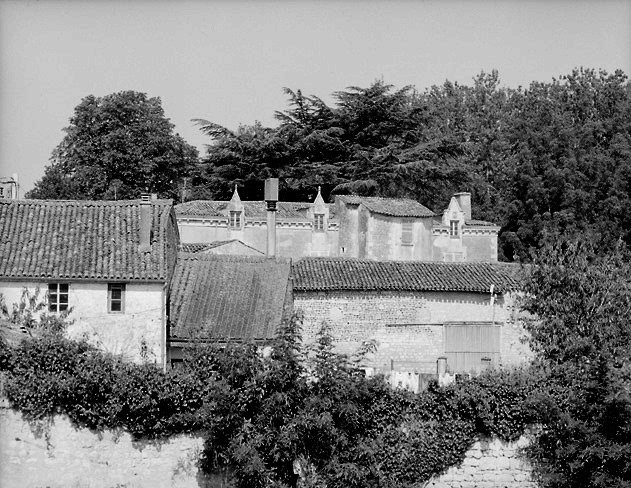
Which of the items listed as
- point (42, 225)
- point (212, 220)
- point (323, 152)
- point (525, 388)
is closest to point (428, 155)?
point (323, 152)

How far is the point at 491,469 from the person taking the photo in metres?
24.7

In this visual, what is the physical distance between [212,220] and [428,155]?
14.8m

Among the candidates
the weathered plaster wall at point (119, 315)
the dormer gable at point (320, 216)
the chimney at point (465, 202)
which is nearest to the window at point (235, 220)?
the dormer gable at point (320, 216)

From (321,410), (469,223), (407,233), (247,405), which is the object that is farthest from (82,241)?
(469,223)

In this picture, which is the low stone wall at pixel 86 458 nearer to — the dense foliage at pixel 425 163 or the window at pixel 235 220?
the window at pixel 235 220

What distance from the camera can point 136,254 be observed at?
→ 105ft

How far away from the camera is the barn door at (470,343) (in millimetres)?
37219

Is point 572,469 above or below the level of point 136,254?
below

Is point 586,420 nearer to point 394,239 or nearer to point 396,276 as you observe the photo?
point 396,276

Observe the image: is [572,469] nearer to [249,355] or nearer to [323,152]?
[249,355]

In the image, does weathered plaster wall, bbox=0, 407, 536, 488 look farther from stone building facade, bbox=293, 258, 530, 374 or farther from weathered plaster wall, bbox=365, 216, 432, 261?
weathered plaster wall, bbox=365, 216, 432, 261

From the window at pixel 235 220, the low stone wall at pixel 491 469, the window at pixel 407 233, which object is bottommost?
the low stone wall at pixel 491 469

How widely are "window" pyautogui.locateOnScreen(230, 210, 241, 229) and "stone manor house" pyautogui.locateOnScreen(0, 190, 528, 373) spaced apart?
843 centimetres

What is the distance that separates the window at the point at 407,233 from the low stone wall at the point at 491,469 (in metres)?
32.6
